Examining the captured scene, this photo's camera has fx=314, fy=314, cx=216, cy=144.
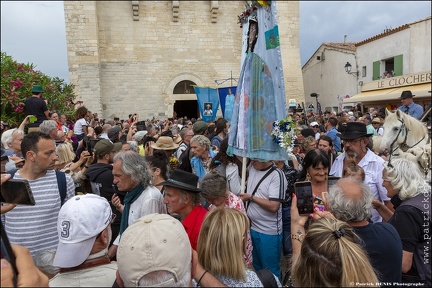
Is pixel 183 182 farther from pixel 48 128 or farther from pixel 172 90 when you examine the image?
pixel 172 90

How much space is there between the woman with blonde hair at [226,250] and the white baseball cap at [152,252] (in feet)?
0.79

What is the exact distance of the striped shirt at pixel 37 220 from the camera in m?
2.66

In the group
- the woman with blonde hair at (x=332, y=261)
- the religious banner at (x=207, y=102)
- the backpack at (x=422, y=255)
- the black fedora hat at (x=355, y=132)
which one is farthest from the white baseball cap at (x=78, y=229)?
the religious banner at (x=207, y=102)

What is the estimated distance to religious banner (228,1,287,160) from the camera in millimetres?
3264

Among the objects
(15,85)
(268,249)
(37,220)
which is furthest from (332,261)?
(15,85)

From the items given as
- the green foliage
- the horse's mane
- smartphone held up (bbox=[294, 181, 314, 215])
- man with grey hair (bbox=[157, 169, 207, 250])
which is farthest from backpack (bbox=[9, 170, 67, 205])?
the green foliage

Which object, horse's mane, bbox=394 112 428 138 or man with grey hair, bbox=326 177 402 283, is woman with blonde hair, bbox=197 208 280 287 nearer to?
man with grey hair, bbox=326 177 402 283

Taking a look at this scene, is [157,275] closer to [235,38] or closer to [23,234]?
[23,234]

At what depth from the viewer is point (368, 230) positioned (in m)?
2.00

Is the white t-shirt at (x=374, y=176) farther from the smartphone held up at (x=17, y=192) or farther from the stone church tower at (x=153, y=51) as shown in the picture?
the stone church tower at (x=153, y=51)

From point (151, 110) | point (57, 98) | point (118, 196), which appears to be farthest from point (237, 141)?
point (151, 110)

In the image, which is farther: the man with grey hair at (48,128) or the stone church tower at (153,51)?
the stone church tower at (153,51)

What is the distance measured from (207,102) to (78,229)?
10.1m

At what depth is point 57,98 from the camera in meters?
9.09
